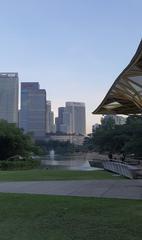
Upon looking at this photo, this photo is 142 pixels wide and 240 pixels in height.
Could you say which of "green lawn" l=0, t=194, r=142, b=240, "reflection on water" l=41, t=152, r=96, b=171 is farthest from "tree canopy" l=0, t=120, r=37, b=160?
"green lawn" l=0, t=194, r=142, b=240

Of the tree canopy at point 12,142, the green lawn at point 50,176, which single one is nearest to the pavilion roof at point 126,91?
the green lawn at point 50,176

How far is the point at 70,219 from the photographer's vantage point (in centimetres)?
994

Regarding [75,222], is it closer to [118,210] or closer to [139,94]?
[118,210]

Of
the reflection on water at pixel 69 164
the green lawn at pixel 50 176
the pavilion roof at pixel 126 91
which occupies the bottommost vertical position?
the reflection on water at pixel 69 164

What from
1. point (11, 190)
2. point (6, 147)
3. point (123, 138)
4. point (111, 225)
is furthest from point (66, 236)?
point (6, 147)

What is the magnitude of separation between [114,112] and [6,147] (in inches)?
2283

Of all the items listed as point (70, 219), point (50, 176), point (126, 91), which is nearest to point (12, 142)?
point (50, 176)

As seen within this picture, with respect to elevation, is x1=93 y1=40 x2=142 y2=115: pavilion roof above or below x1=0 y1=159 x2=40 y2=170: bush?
above

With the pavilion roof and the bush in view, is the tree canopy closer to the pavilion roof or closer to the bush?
the bush

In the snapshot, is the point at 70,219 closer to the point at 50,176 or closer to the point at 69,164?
the point at 50,176

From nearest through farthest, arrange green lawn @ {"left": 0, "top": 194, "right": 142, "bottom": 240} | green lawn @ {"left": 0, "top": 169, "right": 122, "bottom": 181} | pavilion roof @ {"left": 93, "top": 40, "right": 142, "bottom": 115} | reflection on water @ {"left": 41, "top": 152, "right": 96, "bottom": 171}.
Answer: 1. green lawn @ {"left": 0, "top": 194, "right": 142, "bottom": 240}
2. pavilion roof @ {"left": 93, "top": 40, "right": 142, "bottom": 115}
3. green lawn @ {"left": 0, "top": 169, "right": 122, "bottom": 181}
4. reflection on water @ {"left": 41, "top": 152, "right": 96, "bottom": 171}

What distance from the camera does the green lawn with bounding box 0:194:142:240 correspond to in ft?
27.5

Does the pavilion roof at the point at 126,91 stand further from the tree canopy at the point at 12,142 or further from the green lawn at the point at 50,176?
the tree canopy at the point at 12,142

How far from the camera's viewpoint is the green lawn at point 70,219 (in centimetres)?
838
